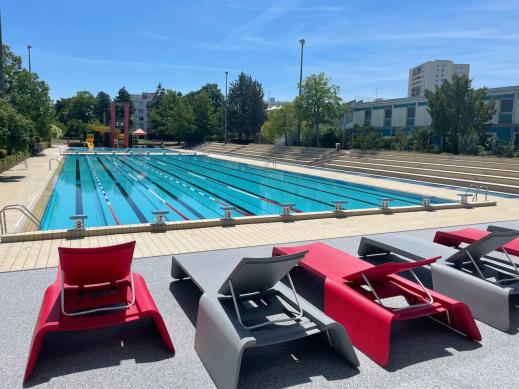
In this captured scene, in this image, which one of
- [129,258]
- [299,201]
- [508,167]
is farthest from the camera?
[508,167]

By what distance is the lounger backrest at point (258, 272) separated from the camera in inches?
127

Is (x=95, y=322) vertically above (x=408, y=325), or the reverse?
(x=95, y=322)

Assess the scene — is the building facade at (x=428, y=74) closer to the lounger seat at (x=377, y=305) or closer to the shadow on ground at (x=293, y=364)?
the lounger seat at (x=377, y=305)

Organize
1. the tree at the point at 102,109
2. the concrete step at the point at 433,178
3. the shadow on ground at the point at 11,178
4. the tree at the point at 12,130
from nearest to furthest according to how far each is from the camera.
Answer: the tree at the point at 12,130, the shadow on ground at the point at 11,178, the concrete step at the point at 433,178, the tree at the point at 102,109

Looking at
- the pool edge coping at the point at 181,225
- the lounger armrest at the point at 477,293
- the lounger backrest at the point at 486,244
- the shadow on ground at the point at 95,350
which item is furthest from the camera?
the pool edge coping at the point at 181,225

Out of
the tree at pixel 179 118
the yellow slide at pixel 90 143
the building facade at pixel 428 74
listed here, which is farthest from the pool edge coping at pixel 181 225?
the building facade at pixel 428 74

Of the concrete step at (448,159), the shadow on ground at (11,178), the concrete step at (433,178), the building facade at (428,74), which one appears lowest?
the shadow on ground at (11,178)

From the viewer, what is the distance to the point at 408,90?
141500 millimetres

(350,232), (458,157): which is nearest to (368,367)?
(350,232)

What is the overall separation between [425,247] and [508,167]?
15123mm

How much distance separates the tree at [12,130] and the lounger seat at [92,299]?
13415mm

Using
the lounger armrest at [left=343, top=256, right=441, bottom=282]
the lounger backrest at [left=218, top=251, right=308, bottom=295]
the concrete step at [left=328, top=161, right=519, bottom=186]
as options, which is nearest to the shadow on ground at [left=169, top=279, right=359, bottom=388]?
the lounger backrest at [left=218, top=251, right=308, bottom=295]

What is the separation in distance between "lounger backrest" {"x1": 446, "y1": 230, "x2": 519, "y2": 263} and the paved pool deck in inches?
31.9

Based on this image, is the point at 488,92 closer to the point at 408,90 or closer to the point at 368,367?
the point at 368,367
